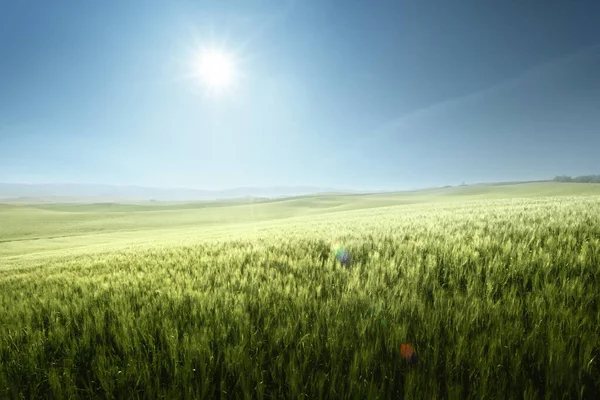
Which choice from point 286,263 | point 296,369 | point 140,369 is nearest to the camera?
point 296,369

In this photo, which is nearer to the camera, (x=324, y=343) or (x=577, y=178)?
(x=324, y=343)

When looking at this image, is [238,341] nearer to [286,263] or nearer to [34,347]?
[34,347]

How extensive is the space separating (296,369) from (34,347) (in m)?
1.91

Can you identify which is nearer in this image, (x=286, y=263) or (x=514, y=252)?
(x=514, y=252)

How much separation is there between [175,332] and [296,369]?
38.0 inches

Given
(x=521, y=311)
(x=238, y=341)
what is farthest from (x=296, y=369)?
(x=521, y=311)

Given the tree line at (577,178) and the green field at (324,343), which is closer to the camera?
the green field at (324,343)

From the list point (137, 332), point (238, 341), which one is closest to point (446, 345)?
point (238, 341)

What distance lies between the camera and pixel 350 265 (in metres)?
4.11

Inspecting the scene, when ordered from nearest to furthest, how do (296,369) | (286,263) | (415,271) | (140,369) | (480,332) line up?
(296,369) < (140,369) < (480,332) < (415,271) < (286,263)

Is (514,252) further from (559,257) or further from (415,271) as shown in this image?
(415,271)

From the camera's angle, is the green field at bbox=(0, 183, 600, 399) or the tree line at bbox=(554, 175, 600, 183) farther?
the tree line at bbox=(554, 175, 600, 183)

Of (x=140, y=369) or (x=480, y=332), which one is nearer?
(x=140, y=369)

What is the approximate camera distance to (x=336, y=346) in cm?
171
